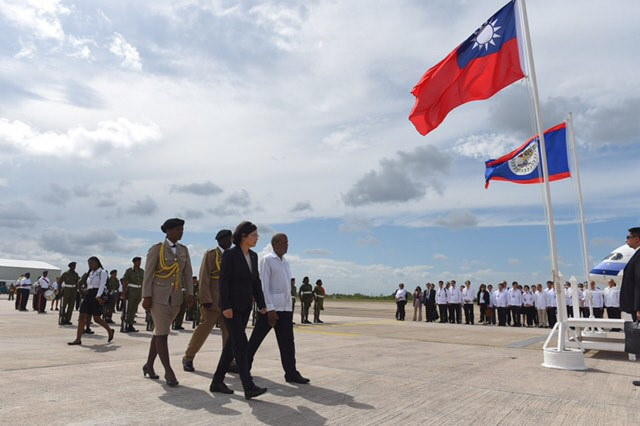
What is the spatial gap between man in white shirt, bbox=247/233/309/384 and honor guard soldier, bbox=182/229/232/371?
0.74 m

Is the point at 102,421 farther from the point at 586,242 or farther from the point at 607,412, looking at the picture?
the point at 586,242

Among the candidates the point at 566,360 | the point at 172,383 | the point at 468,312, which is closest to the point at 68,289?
the point at 172,383

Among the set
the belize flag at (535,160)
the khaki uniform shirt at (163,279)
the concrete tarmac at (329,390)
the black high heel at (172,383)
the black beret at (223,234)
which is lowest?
the concrete tarmac at (329,390)

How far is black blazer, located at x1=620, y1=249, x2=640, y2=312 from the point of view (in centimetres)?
622

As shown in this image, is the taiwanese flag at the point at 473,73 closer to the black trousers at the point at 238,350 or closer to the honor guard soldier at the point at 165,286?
the honor guard soldier at the point at 165,286

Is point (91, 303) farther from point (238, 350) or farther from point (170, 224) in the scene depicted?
point (238, 350)

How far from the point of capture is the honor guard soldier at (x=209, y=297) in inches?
243

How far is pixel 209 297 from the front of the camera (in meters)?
6.19

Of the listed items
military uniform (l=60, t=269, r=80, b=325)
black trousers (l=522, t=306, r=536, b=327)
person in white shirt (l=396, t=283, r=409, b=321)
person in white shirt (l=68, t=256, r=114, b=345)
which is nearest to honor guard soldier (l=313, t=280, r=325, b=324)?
person in white shirt (l=396, t=283, r=409, b=321)

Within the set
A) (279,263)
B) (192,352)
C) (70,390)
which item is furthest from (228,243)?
(70,390)

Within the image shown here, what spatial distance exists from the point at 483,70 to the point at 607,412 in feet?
20.9

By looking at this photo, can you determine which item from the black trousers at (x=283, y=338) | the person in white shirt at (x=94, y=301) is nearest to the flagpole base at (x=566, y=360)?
the black trousers at (x=283, y=338)

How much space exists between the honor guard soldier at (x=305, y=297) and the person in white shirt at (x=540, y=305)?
377 inches

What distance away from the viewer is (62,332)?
11695 millimetres
